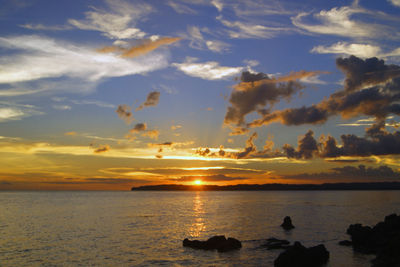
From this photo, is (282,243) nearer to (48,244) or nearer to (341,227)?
(341,227)

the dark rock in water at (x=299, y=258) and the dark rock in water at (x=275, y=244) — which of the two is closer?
the dark rock in water at (x=299, y=258)

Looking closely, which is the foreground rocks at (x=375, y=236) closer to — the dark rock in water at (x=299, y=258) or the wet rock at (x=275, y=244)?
the dark rock in water at (x=299, y=258)

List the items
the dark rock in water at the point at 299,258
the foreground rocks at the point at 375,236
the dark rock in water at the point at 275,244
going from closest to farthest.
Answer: the dark rock in water at the point at 299,258
the foreground rocks at the point at 375,236
the dark rock in water at the point at 275,244

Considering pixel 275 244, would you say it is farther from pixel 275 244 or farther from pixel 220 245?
pixel 220 245

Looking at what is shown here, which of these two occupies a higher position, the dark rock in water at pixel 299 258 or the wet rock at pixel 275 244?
the dark rock in water at pixel 299 258

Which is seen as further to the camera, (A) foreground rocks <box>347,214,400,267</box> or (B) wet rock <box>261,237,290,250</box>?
(B) wet rock <box>261,237,290,250</box>

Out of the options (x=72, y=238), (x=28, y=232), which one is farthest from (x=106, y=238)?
(x=28, y=232)

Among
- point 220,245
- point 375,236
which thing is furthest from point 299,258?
point 375,236

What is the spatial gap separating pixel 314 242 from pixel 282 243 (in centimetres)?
811

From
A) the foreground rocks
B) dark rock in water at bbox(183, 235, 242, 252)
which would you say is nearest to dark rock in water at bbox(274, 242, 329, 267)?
the foreground rocks

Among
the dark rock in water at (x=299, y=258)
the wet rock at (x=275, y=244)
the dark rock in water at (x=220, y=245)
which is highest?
the dark rock in water at (x=299, y=258)

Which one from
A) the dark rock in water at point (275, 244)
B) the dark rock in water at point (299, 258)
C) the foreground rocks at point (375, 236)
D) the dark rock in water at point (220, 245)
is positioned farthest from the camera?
the dark rock in water at point (275, 244)

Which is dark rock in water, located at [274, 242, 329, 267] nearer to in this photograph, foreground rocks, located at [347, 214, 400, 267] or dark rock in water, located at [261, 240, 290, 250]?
foreground rocks, located at [347, 214, 400, 267]

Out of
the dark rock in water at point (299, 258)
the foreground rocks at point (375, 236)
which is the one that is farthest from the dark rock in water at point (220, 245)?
the foreground rocks at point (375, 236)
